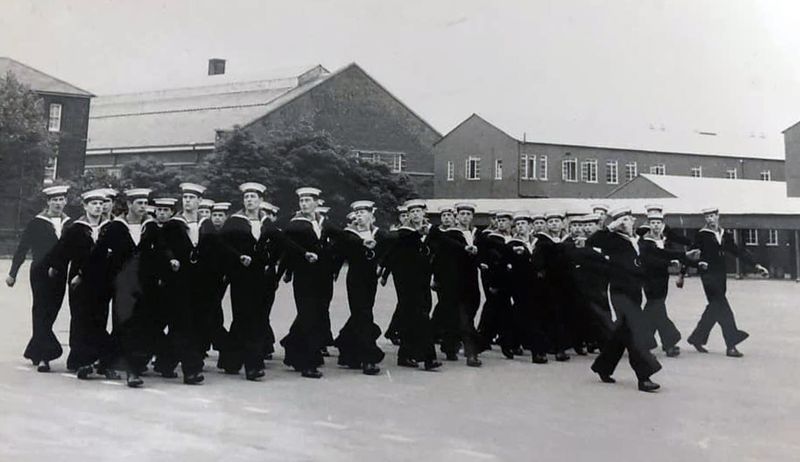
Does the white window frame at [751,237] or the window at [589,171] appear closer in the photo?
the white window frame at [751,237]

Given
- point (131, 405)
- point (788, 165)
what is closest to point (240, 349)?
point (131, 405)

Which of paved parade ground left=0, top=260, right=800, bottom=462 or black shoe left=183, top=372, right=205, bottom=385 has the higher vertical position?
black shoe left=183, top=372, right=205, bottom=385

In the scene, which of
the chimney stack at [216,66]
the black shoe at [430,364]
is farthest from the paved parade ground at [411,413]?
the chimney stack at [216,66]

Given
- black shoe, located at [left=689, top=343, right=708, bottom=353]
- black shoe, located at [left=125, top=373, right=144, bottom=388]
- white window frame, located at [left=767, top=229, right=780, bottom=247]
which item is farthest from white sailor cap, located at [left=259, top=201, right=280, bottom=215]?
white window frame, located at [left=767, top=229, right=780, bottom=247]

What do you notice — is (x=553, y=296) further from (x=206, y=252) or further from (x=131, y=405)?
(x=131, y=405)

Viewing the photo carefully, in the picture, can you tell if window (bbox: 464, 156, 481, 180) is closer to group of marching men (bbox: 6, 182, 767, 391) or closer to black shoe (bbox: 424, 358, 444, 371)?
group of marching men (bbox: 6, 182, 767, 391)

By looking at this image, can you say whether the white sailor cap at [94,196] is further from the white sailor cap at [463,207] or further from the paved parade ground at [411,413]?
the white sailor cap at [463,207]

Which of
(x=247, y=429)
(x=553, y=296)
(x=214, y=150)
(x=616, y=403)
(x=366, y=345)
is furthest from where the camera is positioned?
(x=553, y=296)
